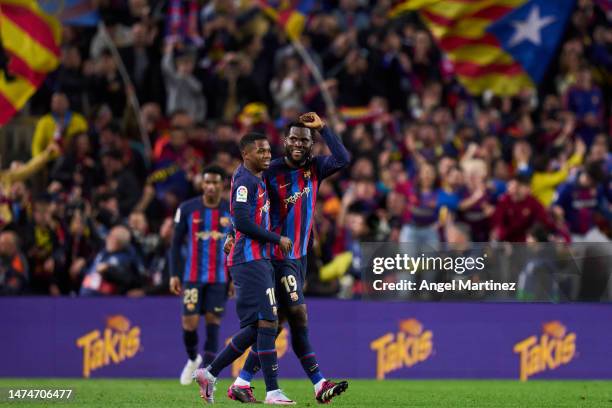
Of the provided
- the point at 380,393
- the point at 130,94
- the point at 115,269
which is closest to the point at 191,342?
the point at 115,269

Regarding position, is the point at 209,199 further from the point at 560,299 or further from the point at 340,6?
the point at 340,6

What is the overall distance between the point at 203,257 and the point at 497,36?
7607 mm

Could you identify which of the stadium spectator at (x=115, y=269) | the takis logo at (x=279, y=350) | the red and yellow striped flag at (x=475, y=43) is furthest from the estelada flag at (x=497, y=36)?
the stadium spectator at (x=115, y=269)

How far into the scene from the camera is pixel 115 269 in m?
15.4

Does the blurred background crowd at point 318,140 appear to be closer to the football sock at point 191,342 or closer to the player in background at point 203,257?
the football sock at point 191,342

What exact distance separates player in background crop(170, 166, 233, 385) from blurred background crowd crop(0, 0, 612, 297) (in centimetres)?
225

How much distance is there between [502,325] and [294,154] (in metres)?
5.74

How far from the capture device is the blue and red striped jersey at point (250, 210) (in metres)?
9.80

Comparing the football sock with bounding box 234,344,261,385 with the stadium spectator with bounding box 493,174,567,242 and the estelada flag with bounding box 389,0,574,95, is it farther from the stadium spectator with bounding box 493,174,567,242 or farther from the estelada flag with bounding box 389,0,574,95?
the estelada flag with bounding box 389,0,574,95

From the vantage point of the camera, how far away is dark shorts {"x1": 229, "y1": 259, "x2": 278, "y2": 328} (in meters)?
9.89

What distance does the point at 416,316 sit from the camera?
1502cm

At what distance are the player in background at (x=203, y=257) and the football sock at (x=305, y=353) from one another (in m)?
3.10

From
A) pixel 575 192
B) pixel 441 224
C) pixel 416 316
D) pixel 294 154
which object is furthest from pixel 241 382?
pixel 575 192

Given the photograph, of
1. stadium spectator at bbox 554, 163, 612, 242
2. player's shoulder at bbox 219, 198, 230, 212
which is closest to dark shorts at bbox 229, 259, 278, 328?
player's shoulder at bbox 219, 198, 230, 212
